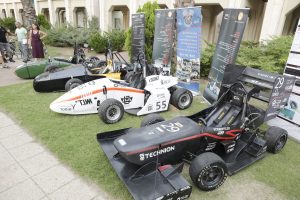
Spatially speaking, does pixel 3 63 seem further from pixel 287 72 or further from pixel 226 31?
pixel 287 72

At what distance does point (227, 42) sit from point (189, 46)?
4.43 feet

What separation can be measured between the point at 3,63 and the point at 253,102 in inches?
418

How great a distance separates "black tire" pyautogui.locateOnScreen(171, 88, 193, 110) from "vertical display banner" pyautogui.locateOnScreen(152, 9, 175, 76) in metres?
1.75

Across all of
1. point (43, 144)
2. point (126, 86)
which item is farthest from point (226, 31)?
point (43, 144)

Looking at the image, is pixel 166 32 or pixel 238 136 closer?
pixel 238 136

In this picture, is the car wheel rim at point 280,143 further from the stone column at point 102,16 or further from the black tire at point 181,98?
the stone column at point 102,16

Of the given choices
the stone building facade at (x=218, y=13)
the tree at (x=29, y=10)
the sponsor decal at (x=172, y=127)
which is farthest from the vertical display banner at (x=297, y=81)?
the tree at (x=29, y=10)

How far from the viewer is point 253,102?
24.1 feet

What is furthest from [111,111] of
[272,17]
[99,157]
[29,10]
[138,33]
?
[29,10]

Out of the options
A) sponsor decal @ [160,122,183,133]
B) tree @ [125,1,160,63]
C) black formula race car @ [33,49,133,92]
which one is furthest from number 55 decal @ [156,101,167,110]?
tree @ [125,1,160,63]

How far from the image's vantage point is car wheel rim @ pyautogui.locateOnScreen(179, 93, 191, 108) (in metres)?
6.58

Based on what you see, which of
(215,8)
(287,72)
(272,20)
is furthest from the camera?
(215,8)

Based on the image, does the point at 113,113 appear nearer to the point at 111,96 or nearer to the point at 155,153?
the point at 111,96

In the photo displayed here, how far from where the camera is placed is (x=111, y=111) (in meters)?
5.55
